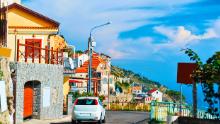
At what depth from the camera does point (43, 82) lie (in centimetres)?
3359

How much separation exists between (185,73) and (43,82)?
35.9ft

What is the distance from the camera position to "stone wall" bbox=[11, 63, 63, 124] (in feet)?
97.7

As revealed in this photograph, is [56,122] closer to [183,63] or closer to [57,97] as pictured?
[57,97]

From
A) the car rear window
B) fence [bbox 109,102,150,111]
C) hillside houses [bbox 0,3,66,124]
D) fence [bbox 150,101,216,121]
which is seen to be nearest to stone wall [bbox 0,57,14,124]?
hillside houses [bbox 0,3,66,124]

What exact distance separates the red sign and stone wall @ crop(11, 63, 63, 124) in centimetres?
896

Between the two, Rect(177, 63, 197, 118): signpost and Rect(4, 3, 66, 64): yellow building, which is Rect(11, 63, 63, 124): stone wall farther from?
Rect(177, 63, 197, 118): signpost

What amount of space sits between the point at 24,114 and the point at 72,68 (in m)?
11.7

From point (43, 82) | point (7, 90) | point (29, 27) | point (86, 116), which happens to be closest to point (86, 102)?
point (86, 116)

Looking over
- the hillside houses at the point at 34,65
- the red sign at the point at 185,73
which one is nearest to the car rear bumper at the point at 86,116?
the hillside houses at the point at 34,65

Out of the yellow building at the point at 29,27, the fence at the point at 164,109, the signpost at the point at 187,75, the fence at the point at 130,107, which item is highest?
the yellow building at the point at 29,27

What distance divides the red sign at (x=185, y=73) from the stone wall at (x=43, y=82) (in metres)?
8.96

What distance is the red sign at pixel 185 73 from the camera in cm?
2533

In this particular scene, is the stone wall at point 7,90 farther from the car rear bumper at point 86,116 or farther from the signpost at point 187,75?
the signpost at point 187,75

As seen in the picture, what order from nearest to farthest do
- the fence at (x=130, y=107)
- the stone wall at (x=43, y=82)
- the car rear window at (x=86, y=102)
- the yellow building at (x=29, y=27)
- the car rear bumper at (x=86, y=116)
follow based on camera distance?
the stone wall at (x=43, y=82) < the car rear bumper at (x=86, y=116) < the car rear window at (x=86, y=102) < the yellow building at (x=29, y=27) < the fence at (x=130, y=107)
